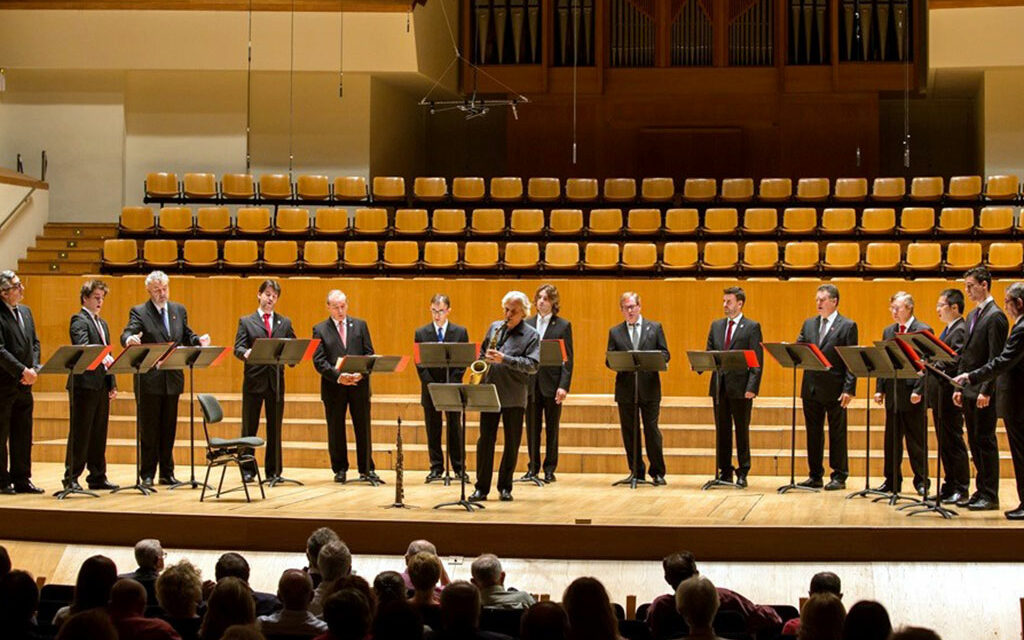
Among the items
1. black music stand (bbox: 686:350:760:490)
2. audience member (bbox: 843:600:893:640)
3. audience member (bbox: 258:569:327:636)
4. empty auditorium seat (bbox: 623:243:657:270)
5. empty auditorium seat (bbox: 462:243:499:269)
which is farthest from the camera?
empty auditorium seat (bbox: 462:243:499:269)

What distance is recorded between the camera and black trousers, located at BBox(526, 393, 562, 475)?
860 cm

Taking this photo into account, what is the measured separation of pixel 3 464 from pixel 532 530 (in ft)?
10.9

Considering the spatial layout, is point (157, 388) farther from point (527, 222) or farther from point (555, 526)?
point (527, 222)

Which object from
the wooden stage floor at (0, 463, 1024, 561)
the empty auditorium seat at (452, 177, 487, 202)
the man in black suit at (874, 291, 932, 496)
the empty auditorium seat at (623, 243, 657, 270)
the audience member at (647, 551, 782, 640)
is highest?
the empty auditorium seat at (452, 177, 487, 202)

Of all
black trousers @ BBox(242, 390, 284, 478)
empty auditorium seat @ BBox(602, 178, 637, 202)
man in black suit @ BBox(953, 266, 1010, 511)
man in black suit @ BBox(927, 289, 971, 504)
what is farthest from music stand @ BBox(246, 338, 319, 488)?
empty auditorium seat @ BBox(602, 178, 637, 202)

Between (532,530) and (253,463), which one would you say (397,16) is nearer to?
(253,463)

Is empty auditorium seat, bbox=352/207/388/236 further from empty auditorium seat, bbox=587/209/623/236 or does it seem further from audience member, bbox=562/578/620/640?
audience member, bbox=562/578/620/640

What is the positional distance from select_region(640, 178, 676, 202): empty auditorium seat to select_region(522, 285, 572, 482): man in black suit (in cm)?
457

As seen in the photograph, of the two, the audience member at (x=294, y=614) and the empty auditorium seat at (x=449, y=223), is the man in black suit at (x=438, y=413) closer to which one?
the empty auditorium seat at (x=449, y=223)

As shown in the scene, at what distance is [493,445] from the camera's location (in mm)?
7480

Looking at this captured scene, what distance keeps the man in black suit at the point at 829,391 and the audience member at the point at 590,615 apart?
4.81 metres

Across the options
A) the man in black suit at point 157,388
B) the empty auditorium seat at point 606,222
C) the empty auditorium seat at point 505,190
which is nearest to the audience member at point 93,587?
the man in black suit at point 157,388

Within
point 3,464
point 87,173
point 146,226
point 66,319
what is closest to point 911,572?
point 3,464

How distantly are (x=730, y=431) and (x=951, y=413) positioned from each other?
1.54 metres
